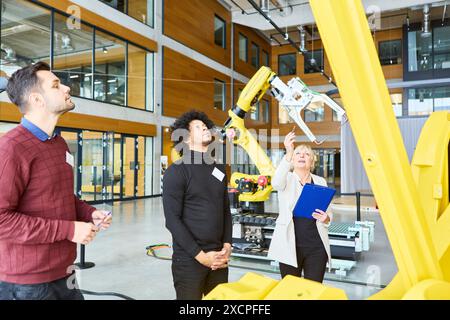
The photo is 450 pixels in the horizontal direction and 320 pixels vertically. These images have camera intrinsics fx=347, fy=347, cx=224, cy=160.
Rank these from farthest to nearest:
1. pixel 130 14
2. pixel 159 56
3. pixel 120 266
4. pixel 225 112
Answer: pixel 225 112 < pixel 159 56 < pixel 130 14 < pixel 120 266

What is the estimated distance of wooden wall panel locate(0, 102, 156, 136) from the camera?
26.9ft

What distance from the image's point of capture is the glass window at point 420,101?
16500mm

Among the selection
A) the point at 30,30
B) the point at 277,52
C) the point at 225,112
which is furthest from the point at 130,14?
the point at 277,52

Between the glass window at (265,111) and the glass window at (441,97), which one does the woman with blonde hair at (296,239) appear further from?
the glass window at (265,111)

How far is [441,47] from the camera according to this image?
53.5 feet

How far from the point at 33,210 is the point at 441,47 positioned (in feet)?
63.2

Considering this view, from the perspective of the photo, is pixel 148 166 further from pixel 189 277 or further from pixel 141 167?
pixel 189 277

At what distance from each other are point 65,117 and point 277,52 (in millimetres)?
15008

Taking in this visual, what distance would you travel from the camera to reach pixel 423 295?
75cm

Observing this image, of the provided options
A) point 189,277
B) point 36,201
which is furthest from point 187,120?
point 36,201

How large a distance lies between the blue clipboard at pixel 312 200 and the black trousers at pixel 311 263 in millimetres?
241

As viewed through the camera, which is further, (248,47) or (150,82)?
(248,47)

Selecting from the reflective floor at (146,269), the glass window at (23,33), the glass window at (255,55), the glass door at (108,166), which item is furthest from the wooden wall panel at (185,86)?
the reflective floor at (146,269)
